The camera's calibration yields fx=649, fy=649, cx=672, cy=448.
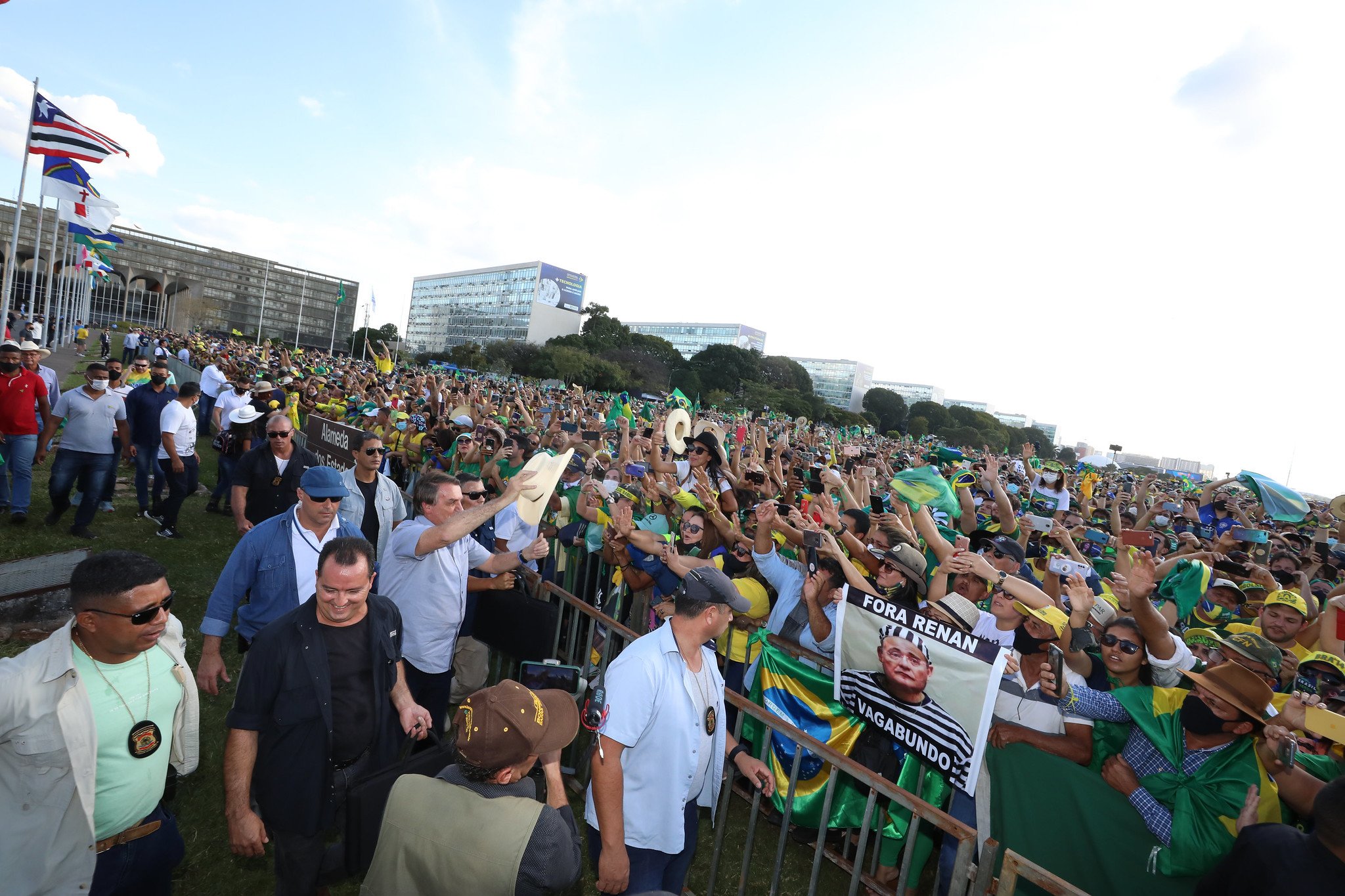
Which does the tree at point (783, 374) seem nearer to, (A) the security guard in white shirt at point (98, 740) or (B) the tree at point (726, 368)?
(B) the tree at point (726, 368)

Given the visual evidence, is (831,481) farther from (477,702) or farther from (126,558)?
(126,558)

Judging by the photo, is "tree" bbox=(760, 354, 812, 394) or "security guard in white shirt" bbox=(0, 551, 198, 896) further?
"tree" bbox=(760, 354, 812, 394)

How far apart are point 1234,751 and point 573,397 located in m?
25.4

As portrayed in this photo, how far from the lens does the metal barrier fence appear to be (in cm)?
245

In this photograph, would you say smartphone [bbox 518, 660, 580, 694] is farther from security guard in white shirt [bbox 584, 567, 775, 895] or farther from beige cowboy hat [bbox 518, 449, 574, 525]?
security guard in white shirt [bbox 584, 567, 775, 895]

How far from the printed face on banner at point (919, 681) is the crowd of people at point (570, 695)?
0.07 metres

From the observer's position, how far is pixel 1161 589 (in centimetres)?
540

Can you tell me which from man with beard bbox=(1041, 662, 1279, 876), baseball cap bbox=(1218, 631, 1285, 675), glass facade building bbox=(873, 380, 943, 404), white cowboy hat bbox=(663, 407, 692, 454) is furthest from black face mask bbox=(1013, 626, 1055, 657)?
glass facade building bbox=(873, 380, 943, 404)

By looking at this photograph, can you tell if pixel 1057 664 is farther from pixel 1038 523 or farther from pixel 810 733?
pixel 1038 523

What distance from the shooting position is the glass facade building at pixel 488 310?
12838 cm

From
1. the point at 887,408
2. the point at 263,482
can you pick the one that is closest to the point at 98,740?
the point at 263,482

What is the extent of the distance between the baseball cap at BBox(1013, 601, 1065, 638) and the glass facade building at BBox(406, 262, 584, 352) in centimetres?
12096

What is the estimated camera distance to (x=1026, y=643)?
12.8ft

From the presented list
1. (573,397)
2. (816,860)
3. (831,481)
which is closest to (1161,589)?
(831,481)
